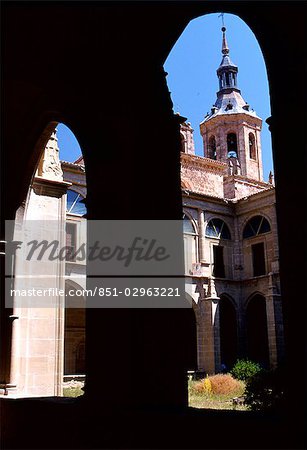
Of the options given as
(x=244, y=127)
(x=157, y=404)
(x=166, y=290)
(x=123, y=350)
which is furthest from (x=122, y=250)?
(x=244, y=127)

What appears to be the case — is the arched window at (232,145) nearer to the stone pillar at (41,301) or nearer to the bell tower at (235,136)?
the bell tower at (235,136)

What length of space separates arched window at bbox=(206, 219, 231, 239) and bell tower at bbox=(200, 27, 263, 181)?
30.7ft

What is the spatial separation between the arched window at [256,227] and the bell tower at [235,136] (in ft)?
30.2

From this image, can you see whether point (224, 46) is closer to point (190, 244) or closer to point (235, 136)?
point (235, 136)

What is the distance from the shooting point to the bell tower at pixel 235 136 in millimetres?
32656

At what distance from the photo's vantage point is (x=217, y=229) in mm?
22953

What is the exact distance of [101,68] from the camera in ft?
17.3

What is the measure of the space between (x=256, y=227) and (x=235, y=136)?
12076 mm

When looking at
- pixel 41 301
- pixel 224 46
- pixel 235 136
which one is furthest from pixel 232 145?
pixel 41 301

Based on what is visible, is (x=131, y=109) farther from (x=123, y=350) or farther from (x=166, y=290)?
(x=123, y=350)

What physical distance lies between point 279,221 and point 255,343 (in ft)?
67.1

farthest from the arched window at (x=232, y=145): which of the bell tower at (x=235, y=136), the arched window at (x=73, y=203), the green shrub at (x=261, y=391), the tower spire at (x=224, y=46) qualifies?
the green shrub at (x=261, y=391)

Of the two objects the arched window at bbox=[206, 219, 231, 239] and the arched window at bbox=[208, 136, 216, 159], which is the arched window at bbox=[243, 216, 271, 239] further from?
the arched window at bbox=[208, 136, 216, 159]

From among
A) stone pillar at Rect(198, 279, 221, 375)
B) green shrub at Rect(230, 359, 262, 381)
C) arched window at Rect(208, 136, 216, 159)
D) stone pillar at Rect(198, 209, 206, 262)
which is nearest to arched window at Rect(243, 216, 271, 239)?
stone pillar at Rect(198, 209, 206, 262)
